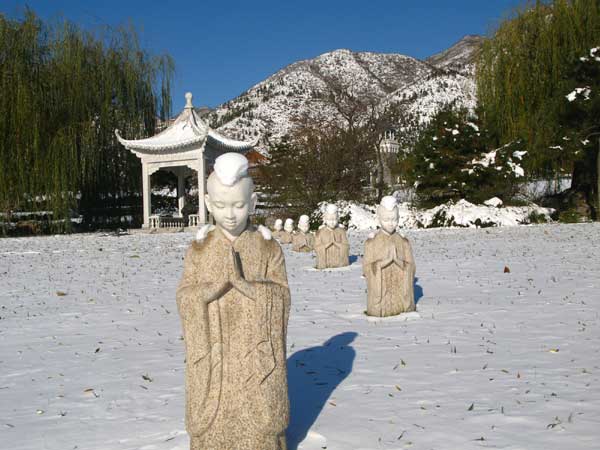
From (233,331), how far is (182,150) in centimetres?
1802

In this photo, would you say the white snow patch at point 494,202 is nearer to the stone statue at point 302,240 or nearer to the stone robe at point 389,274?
the stone statue at point 302,240

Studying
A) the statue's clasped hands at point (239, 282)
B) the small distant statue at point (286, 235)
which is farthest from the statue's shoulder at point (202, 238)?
the small distant statue at point (286, 235)

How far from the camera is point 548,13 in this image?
17516mm

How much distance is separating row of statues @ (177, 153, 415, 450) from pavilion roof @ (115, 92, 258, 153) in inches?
645

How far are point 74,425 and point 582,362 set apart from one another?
148 inches

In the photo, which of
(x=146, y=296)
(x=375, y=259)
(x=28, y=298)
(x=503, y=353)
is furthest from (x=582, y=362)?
(x=28, y=298)

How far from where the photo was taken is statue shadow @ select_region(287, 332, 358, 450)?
322 cm

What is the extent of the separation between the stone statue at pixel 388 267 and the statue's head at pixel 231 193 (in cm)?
317

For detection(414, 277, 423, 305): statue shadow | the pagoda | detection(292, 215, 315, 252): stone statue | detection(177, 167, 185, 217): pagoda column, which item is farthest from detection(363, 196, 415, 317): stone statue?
detection(177, 167, 185, 217): pagoda column

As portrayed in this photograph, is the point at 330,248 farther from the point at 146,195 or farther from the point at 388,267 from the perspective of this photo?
the point at 146,195

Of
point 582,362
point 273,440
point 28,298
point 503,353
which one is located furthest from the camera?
point 28,298

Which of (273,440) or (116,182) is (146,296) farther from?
(116,182)

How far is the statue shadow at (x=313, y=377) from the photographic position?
322 centimetres

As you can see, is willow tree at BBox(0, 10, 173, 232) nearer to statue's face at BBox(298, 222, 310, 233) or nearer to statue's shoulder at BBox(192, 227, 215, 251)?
statue's face at BBox(298, 222, 310, 233)
